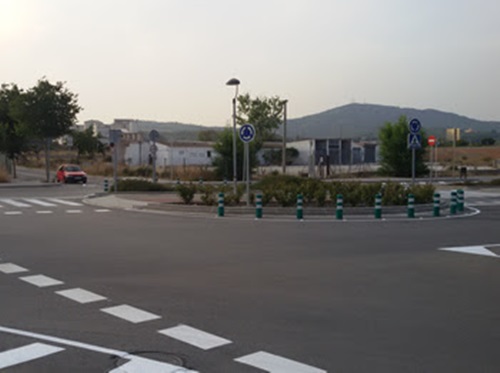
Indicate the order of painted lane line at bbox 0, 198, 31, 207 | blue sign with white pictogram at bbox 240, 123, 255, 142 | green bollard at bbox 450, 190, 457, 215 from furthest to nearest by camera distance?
painted lane line at bbox 0, 198, 31, 207
blue sign with white pictogram at bbox 240, 123, 255, 142
green bollard at bbox 450, 190, 457, 215

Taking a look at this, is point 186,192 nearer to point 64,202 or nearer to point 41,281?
point 64,202

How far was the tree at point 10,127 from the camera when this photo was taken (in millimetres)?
46719

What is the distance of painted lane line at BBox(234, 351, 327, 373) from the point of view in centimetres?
527

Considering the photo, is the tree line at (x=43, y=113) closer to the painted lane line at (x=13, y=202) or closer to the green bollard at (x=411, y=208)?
the painted lane line at (x=13, y=202)

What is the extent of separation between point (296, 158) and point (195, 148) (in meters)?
14.8

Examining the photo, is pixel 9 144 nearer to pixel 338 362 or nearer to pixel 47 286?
pixel 47 286

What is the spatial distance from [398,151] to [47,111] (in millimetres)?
26273

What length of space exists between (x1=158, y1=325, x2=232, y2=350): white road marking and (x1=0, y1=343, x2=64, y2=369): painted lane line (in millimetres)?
1120

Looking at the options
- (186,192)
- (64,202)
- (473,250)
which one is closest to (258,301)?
(473,250)

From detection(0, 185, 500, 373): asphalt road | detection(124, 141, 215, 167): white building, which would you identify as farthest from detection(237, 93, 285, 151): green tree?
detection(0, 185, 500, 373): asphalt road

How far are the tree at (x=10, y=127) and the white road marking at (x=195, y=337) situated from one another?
41.7 meters

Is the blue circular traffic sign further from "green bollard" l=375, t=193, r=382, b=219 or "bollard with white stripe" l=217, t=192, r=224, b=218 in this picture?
"bollard with white stripe" l=217, t=192, r=224, b=218

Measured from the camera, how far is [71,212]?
2156cm

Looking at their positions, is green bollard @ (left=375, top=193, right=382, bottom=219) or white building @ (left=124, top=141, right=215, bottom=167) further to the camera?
white building @ (left=124, top=141, right=215, bottom=167)
